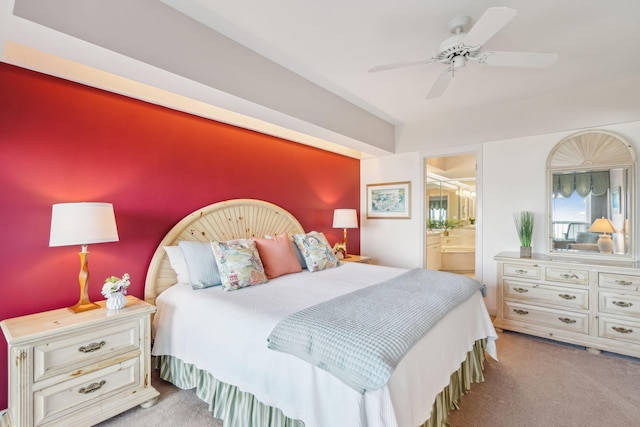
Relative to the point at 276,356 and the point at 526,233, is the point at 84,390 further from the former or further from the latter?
the point at 526,233

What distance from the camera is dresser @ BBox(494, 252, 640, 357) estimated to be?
8.79 feet

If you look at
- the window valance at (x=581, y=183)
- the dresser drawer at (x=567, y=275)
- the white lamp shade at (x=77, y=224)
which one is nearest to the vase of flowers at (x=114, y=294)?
the white lamp shade at (x=77, y=224)

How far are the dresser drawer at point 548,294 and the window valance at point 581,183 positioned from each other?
3.45 feet

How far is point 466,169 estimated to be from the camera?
6434mm

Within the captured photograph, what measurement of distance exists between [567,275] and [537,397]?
1.41 meters

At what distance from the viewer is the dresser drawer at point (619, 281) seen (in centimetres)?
265

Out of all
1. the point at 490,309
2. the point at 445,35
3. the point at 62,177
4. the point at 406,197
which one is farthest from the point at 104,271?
the point at 490,309

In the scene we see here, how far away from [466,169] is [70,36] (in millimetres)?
6589

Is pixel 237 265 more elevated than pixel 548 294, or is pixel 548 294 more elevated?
pixel 237 265

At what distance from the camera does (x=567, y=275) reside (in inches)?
117

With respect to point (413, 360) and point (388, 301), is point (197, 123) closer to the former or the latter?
point (388, 301)

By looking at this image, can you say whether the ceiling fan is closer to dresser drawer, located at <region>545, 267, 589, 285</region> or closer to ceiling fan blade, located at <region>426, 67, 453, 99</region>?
ceiling fan blade, located at <region>426, 67, 453, 99</region>

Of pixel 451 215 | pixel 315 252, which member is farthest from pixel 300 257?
pixel 451 215

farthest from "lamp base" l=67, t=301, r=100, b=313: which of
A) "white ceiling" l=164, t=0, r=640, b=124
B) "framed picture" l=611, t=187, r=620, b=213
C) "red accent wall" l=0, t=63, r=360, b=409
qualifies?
"framed picture" l=611, t=187, r=620, b=213
